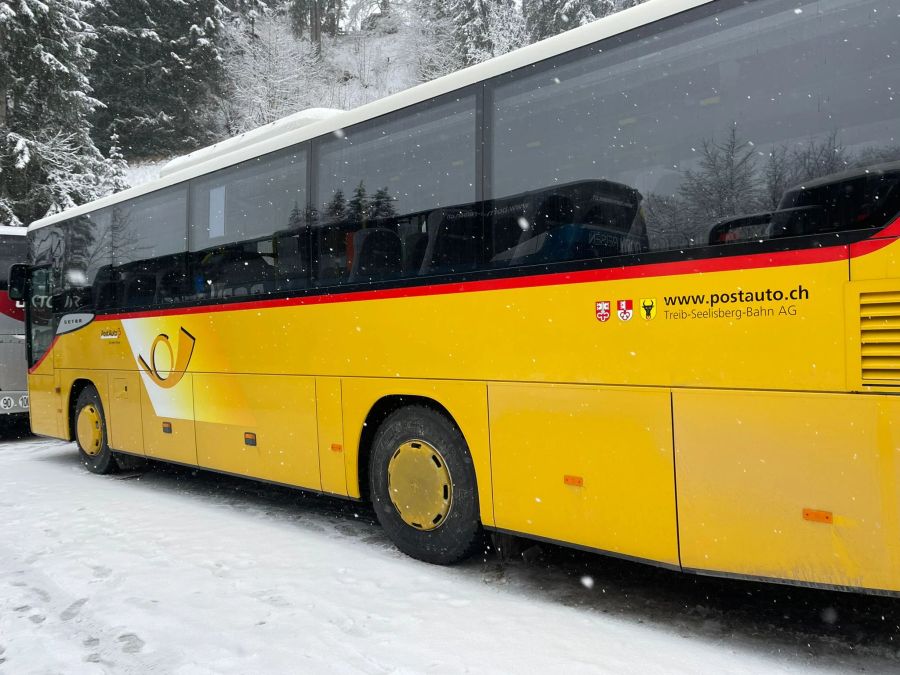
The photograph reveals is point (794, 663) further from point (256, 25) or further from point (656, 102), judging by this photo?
point (256, 25)

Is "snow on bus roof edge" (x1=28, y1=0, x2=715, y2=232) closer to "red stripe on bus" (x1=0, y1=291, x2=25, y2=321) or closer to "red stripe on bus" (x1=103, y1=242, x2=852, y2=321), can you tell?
"red stripe on bus" (x1=103, y1=242, x2=852, y2=321)

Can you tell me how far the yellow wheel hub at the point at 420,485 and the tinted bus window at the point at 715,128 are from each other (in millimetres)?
1625

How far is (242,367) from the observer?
6656 mm

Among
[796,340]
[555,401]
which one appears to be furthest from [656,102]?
[555,401]

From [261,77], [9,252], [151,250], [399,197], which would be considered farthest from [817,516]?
[261,77]

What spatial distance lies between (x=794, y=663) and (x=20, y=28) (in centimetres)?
2380

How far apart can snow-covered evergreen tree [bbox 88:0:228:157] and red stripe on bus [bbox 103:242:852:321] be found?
2905 cm

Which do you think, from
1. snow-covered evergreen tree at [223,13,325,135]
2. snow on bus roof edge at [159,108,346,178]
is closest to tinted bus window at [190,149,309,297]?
snow on bus roof edge at [159,108,346,178]

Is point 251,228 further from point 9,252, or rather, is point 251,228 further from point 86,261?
point 9,252

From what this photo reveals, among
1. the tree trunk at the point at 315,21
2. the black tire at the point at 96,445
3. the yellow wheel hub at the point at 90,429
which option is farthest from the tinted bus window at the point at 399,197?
the tree trunk at the point at 315,21

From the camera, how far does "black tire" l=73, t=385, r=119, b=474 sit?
29.8ft

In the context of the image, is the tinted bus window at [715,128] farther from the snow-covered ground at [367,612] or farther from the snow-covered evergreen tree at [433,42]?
the snow-covered evergreen tree at [433,42]

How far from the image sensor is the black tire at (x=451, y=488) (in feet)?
15.8

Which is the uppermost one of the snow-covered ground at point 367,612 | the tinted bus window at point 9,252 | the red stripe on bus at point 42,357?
the tinted bus window at point 9,252
